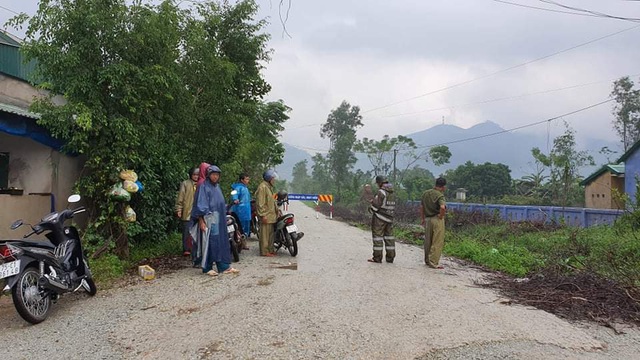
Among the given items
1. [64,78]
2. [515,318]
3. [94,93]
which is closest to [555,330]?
[515,318]

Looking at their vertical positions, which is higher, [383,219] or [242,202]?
[242,202]

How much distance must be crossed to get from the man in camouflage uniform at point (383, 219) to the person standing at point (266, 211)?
1.98 metres

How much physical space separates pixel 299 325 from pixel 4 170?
715cm

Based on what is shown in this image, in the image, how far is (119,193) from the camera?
7.31 meters

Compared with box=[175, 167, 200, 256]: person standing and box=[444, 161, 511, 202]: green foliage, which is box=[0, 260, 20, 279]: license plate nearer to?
box=[175, 167, 200, 256]: person standing

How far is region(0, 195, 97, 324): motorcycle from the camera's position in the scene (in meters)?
4.80

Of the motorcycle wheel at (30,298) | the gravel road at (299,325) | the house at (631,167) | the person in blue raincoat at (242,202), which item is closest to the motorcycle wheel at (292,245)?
the person in blue raincoat at (242,202)

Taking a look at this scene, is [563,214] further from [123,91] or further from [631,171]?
[123,91]

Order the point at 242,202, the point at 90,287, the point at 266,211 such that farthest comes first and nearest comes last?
the point at 242,202, the point at 266,211, the point at 90,287

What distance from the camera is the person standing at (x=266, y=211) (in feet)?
30.4

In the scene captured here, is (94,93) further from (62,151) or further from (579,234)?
(579,234)

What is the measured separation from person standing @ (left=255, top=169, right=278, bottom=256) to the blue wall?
65.4 feet

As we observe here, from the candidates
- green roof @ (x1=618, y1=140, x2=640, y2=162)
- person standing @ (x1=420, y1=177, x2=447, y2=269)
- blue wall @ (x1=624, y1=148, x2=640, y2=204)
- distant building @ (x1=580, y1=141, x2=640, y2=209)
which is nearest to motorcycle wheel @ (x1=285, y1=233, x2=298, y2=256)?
person standing @ (x1=420, y1=177, x2=447, y2=269)

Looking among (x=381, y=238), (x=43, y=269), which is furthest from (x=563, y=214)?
(x=43, y=269)
